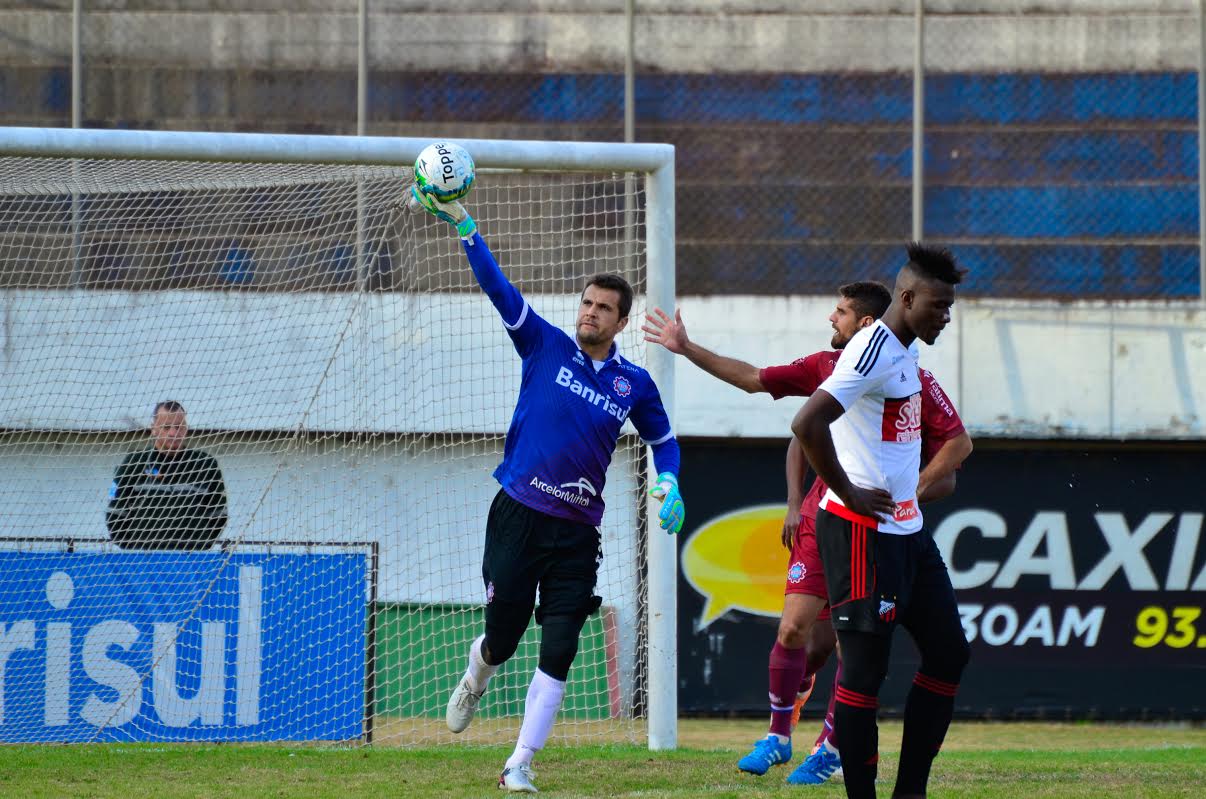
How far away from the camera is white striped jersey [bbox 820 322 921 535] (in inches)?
198

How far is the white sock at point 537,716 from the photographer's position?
5957mm

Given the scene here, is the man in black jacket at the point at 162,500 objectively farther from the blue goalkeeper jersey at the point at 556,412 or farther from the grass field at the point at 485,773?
the blue goalkeeper jersey at the point at 556,412

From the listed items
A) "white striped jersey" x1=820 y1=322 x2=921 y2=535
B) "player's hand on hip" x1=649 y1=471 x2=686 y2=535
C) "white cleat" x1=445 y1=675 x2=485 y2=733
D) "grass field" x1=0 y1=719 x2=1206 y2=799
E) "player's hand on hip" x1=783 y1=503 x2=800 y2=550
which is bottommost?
"grass field" x1=0 y1=719 x2=1206 y2=799

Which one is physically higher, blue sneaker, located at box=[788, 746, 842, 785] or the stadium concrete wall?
the stadium concrete wall

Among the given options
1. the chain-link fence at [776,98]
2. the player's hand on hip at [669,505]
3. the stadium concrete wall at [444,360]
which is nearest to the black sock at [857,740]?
the player's hand on hip at [669,505]

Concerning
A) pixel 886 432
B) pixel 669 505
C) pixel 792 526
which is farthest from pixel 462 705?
pixel 886 432

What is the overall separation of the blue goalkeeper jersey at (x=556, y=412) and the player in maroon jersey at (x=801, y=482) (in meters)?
0.33

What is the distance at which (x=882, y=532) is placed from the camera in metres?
5.09

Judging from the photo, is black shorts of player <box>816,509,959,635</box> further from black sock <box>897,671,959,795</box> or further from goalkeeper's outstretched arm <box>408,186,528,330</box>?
goalkeeper's outstretched arm <box>408,186,528,330</box>

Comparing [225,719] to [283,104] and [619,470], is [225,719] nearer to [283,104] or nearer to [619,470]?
[619,470]

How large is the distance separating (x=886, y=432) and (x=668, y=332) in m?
1.42

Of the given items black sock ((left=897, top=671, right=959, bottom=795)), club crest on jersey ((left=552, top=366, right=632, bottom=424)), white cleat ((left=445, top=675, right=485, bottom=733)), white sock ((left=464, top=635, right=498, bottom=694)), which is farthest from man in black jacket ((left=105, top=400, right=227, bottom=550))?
black sock ((left=897, top=671, right=959, bottom=795))

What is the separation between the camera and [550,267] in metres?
11.6

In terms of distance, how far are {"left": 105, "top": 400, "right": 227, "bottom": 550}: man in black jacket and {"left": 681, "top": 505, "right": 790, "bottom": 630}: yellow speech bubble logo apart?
4.32 m
